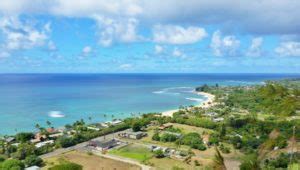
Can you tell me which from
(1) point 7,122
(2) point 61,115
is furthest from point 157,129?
(1) point 7,122

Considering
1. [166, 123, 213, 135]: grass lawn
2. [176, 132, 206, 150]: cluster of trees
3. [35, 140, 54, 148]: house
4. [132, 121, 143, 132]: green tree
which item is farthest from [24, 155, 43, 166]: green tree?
[166, 123, 213, 135]: grass lawn

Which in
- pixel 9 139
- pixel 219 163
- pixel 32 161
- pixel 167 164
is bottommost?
pixel 167 164

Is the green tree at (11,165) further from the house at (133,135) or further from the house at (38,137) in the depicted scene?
the house at (133,135)

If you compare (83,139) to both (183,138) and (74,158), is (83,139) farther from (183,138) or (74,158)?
(183,138)

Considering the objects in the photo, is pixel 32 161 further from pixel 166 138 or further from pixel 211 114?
pixel 211 114

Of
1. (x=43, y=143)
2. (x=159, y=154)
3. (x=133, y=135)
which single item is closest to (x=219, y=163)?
(x=159, y=154)

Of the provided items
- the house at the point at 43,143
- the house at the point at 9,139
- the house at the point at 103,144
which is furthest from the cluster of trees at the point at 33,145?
the house at the point at 103,144
